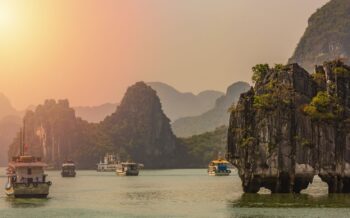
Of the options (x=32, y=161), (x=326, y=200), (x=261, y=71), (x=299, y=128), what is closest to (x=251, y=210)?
(x=326, y=200)

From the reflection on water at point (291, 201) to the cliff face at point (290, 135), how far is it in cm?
168

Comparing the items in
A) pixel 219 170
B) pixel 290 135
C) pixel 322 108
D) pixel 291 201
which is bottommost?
pixel 291 201

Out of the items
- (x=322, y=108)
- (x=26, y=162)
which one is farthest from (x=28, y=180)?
(x=322, y=108)

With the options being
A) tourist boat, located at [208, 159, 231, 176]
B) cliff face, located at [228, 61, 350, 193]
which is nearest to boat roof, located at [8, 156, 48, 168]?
cliff face, located at [228, 61, 350, 193]

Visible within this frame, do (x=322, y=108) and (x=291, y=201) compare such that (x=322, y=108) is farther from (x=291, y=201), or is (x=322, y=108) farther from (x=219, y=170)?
(x=219, y=170)

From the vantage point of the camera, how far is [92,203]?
6850 cm

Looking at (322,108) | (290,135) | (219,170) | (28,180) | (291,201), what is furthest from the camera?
(219,170)

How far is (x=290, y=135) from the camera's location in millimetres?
68312

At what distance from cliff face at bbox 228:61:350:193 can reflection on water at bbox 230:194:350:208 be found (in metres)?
1.68

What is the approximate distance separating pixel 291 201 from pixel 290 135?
9094 mm

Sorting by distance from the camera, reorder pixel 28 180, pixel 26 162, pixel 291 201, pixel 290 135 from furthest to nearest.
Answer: pixel 26 162 < pixel 28 180 < pixel 290 135 < pixel 291 201

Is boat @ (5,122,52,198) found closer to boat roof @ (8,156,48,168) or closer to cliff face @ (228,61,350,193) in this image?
boat roof @ (8,156,48,168)

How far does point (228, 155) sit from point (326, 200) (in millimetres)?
12979

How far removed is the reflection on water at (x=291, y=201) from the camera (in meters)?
58.0
